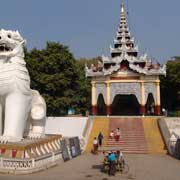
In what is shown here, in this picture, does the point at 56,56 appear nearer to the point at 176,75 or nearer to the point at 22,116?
the point at 176,75

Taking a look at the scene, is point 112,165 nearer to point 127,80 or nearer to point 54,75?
point 127,80

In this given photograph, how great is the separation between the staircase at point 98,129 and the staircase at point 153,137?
2.57 m

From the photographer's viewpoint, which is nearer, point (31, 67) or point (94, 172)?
point (94, 172)

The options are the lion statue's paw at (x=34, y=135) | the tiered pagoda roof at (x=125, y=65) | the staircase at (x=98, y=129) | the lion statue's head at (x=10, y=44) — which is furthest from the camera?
the tiered pagoda roof at (x=125, y=65)

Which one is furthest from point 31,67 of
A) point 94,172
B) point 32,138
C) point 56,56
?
point 94,172

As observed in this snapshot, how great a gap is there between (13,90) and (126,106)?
2507cm

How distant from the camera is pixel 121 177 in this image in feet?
39.0

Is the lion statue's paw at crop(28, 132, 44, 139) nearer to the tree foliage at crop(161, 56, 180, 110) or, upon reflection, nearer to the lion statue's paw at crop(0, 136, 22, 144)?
the lion statue's paw at crop(0, 136, 22, 144)

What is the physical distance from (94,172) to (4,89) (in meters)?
4.52

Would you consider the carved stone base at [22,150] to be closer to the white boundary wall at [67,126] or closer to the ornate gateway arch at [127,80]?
the white boundary wall at [67,126]

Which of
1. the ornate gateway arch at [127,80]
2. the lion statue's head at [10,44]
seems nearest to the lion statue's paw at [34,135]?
the lion statue's head at [10,44]

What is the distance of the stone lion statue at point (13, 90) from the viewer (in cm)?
1355

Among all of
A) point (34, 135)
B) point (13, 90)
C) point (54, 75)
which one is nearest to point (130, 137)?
point (34, 135)

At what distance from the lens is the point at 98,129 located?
24438mm
